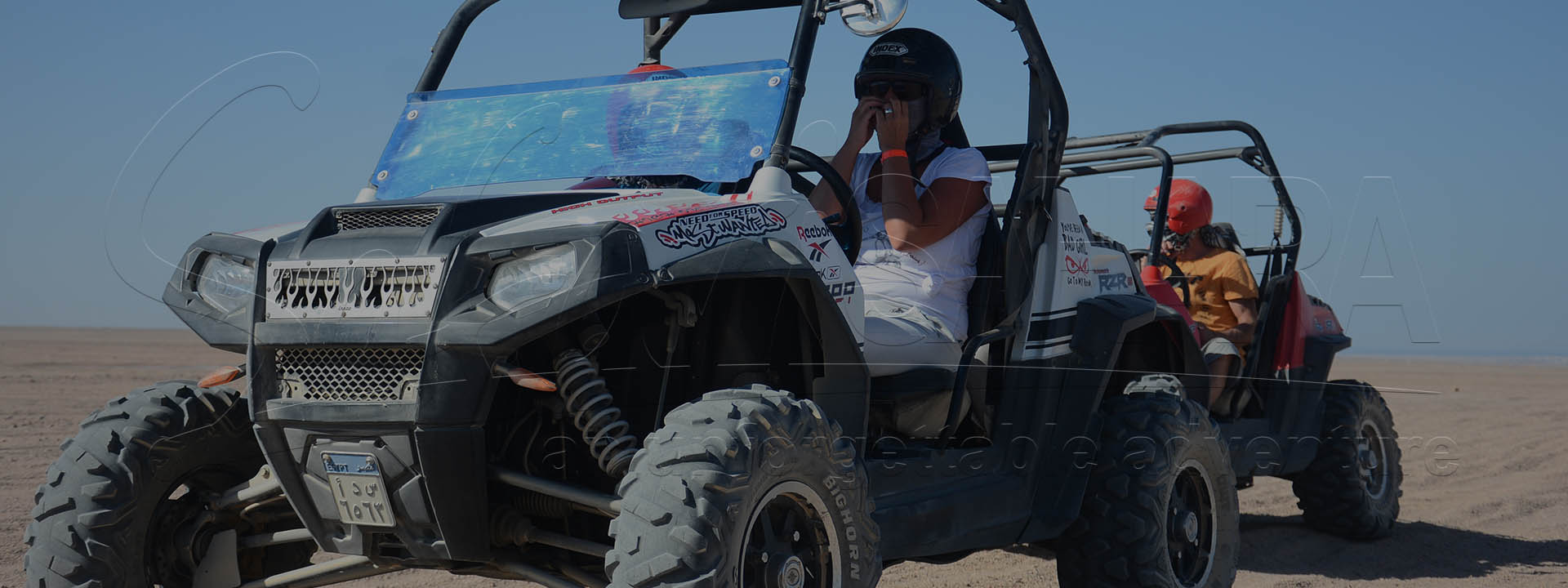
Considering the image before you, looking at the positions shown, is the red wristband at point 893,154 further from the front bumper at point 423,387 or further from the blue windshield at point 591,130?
the front bumper at point 423,387

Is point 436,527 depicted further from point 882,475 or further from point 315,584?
point 882,475

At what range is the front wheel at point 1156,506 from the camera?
5.39 m

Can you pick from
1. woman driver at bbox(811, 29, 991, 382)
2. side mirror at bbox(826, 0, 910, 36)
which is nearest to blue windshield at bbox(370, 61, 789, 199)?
side mirror at bbox(826, 0, 910, 36)

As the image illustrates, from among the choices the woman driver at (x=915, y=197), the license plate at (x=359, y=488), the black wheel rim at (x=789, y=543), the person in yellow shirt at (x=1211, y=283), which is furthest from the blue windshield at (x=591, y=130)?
the person in yellow shirt at (x=1211, y=283)

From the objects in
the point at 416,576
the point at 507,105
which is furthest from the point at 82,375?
the point at 507,105

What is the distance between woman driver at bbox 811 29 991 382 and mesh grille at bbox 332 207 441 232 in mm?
1777

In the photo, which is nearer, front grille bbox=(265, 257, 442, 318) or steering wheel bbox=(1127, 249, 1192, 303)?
front grille bbox=(265, 257, 442, 318)

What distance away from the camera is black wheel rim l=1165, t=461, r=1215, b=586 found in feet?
18.7

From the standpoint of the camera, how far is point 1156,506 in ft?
17.8

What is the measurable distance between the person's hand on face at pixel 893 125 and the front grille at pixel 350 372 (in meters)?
2.26

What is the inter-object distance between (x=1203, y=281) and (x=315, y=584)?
21.0 feet

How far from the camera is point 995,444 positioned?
17.4 ft

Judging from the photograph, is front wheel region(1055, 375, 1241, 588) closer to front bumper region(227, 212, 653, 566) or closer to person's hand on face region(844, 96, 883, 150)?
person's hand on face region(844, 96, 883, 150)

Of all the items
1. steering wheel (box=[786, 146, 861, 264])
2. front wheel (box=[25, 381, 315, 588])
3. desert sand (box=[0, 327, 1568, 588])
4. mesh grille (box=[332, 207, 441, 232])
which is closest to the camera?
mesh grille (box=[332, 207, 441, 232])
